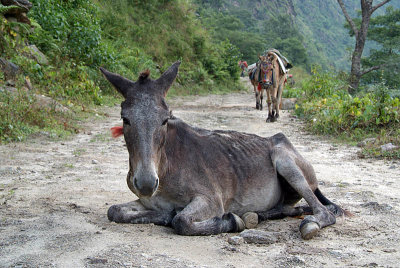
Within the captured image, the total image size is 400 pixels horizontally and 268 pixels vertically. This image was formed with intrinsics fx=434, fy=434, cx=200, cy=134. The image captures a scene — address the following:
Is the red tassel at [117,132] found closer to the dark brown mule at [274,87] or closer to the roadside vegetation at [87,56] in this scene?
the roadside vegetation at [87,56]

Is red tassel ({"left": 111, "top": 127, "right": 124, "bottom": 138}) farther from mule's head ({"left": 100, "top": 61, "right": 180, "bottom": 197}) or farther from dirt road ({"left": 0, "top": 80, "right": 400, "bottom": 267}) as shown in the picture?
dirt road ({"left": 0, "top": 80, "right": 400, "bottom": 267})

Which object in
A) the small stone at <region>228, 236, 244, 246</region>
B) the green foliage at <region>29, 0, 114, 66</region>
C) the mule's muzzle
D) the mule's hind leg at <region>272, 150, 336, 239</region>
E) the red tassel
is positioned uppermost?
the green foliage at <region>29, 0, 114, 66</region>

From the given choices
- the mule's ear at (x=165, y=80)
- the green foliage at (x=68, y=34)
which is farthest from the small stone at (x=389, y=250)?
the green foliage at (x=68, y=34)

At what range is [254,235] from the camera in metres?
3.82

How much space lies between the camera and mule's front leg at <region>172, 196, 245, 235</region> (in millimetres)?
3918

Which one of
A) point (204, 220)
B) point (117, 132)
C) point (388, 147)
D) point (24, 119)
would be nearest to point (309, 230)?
point (204, 220)

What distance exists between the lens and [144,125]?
3783mm

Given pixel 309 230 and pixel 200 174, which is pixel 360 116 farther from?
pixel 309 230

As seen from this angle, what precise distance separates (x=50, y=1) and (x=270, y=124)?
9.90 m

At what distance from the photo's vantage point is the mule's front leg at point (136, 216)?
4254 millimetres

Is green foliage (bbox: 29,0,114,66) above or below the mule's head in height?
above

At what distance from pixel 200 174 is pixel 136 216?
78 centimetres

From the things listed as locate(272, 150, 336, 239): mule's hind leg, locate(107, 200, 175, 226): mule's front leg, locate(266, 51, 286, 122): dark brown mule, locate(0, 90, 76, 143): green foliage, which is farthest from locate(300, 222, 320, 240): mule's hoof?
locate(266, 51, 286, 122): dark brown mule

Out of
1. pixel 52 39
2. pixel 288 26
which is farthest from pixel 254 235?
pixel 288 26
